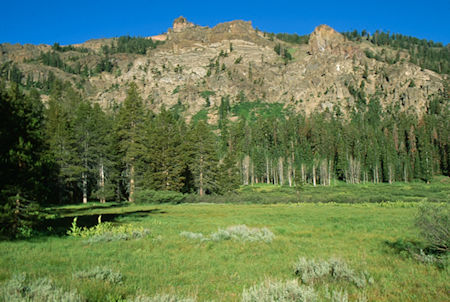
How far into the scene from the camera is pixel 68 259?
9.34 metres

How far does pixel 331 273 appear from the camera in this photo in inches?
310

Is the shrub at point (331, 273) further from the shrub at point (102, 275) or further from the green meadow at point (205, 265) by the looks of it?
the shrub at point (102, 275)

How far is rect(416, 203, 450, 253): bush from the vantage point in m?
9.06

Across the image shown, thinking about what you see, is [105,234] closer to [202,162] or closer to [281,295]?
[281,295]

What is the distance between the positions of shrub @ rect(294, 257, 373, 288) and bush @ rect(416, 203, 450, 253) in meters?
3.38

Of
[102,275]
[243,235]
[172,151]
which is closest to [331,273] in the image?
[102,275]

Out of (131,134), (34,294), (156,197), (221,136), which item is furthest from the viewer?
(221,136)

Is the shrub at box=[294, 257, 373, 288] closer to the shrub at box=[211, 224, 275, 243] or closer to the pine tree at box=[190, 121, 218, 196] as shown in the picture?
the shrub at box=[211, 224, 275, 243]

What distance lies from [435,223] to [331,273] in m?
4.31

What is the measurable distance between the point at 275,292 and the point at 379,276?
402cm

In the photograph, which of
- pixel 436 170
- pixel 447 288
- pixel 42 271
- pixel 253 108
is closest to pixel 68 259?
pixel 42 271

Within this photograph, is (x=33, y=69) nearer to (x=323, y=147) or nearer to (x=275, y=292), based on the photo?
(x=323, y=147)

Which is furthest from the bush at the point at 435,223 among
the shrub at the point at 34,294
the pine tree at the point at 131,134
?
the pine tree at the point at 131,134

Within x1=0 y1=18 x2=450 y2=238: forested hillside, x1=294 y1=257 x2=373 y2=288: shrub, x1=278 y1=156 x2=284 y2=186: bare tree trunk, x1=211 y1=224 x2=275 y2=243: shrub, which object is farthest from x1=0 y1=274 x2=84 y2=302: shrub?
x1=278 y1=156 x2=284 y2=186: bare tree trunk
